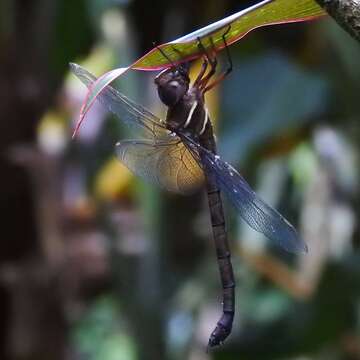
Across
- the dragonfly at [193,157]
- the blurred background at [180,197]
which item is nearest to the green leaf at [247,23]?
the dragonfly at [193,157]

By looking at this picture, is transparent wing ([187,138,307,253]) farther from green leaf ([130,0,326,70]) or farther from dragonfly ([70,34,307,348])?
green leaf ([130,0,326,70])

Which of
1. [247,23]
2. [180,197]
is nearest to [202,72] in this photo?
[247,23]

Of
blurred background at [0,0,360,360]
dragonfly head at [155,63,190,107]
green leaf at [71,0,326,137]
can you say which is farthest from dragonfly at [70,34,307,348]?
blurred background at [0,0,360,360]

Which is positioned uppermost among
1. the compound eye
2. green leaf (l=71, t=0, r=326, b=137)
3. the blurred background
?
green leaf (l=71, t=0, r=326, b=137)

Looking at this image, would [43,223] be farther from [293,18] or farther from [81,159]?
[293,18]

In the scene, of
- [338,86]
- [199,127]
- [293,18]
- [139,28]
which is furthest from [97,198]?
[293,18]

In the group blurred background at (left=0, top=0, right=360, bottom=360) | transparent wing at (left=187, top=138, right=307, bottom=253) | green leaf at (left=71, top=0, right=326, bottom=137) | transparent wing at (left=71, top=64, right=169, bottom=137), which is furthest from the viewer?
blurred background at (left=0, top=0, right=360, bottom=360)

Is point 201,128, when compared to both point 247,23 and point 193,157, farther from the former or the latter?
point 247,23
